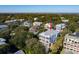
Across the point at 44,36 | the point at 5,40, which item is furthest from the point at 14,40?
the point at 44,36

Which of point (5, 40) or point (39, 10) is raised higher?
point (39, 10)

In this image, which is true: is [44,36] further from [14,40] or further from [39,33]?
[14,40]

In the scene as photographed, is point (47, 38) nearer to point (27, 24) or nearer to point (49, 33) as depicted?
point (49, 33)

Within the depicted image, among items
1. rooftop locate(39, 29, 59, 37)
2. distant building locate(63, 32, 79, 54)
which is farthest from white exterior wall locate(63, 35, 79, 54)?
rooftop locate(39, 29, 59, 37)

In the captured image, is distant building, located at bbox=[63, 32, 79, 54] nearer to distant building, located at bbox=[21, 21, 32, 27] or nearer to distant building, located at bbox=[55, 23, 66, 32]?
distant building, located at bbox=[55, 23, 66, 32]

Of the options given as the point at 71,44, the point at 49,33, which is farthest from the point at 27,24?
the point at 71,44

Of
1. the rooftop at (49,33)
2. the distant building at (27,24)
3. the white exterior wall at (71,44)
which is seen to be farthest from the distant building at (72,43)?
the distant building at (27,24)

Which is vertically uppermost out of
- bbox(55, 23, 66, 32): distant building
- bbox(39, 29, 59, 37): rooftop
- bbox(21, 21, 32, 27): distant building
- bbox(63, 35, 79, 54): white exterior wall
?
bbox(21, 21, 32, 27): distant building
